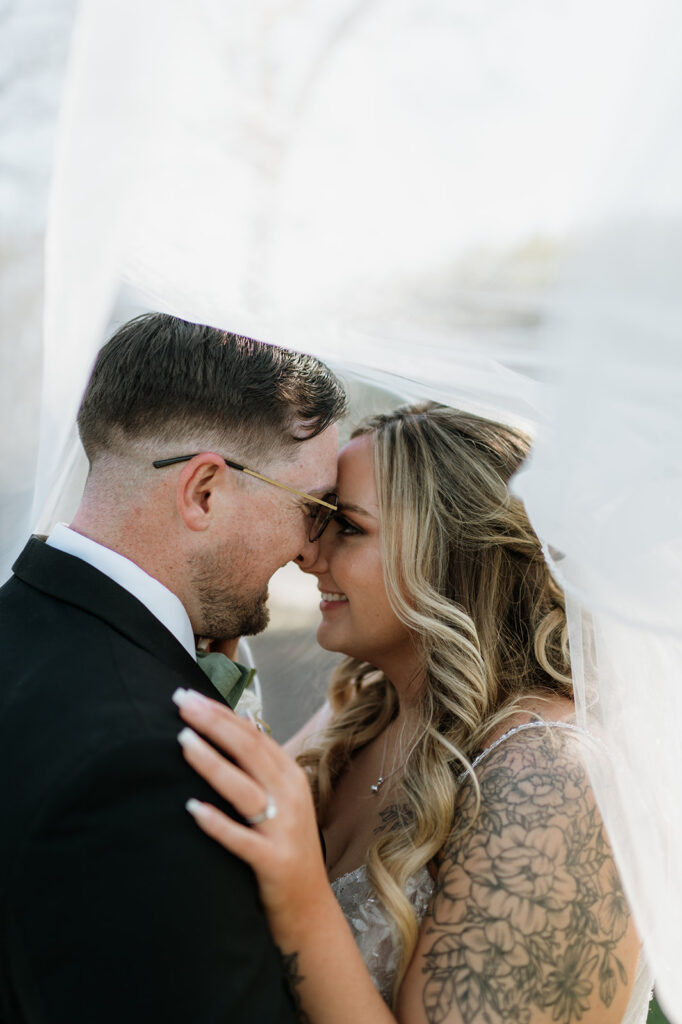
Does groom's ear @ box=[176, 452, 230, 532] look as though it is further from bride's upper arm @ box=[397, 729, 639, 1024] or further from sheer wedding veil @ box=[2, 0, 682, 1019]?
bride's upper arm @ box=[397, 729, 639, 1024]

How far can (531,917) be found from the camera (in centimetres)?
191

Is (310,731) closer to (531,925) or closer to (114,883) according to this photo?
(531,925)

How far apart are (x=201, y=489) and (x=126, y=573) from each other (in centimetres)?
30

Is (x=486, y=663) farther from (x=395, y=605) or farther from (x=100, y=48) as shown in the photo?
(x=100, y=48)

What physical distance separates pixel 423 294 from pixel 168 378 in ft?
3.32

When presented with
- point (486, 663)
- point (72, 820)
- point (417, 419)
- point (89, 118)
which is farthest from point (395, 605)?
point (89, 118)

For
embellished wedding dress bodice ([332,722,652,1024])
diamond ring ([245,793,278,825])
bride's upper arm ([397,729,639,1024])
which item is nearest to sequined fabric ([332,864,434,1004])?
embellished wedding dress bodice ([332,722,652,1024])

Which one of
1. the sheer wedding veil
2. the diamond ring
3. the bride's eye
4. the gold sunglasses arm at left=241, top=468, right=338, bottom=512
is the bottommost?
the diamond ring

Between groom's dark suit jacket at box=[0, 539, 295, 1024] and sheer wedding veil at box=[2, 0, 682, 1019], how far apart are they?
810mm

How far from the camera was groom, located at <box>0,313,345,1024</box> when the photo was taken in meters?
1.43

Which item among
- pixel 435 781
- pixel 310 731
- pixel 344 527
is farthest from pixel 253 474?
pixel 310 731

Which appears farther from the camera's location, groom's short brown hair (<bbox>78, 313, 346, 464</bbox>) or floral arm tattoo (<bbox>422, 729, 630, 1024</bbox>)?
groom's short brown hair (<bbox>78, 313, 346, 464</bbox>)

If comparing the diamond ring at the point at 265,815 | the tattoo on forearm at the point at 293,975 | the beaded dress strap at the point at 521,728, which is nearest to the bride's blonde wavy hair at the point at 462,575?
the beaded dress strap at the point at 521,728

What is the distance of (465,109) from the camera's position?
1216 mm
